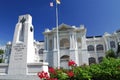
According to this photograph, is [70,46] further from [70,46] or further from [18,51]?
[18,51]

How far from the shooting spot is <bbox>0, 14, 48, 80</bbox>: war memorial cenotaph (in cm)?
1012

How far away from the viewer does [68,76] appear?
20.7 ft

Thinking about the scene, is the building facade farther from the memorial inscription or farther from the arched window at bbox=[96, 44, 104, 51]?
the memorial inscription

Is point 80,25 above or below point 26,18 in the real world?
above

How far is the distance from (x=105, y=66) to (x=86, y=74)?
3.91 ft

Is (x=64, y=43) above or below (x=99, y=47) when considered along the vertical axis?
above

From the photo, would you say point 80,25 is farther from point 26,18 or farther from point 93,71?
point 93,71

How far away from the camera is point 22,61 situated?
10.6 meters

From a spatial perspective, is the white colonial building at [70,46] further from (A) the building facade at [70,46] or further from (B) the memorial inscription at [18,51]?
(B) the memorial inscription at [18,51]

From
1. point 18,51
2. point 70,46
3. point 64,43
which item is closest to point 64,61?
point 70,46

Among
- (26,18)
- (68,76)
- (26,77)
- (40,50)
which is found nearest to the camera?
(68,76)

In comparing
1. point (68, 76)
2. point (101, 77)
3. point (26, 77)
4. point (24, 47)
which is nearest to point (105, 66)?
point (101, 77)

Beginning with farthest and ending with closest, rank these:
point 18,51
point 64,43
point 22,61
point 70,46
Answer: point 64,43 < point 70,46 < point 18,51 < point 22,61

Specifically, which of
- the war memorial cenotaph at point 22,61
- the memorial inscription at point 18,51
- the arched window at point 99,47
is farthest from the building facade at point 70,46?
the memorial inscription at point 18,51
